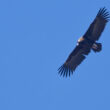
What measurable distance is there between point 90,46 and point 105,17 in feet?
5.85

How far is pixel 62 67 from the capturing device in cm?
3969

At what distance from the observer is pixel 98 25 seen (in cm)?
3794

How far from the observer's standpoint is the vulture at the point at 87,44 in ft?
124

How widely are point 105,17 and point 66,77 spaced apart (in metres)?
4.10

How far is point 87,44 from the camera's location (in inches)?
1515

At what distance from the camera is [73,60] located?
130ft

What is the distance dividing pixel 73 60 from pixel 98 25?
2.79 metres

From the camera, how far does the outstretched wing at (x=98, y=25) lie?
37938 mm

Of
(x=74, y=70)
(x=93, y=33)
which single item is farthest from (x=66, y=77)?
(x=93, y=33)

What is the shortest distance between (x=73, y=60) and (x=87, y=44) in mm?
1548

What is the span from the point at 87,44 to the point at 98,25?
1284mm

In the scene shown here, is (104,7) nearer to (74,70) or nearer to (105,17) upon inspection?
(105,17)

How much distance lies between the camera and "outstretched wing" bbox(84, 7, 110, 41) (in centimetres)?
3794

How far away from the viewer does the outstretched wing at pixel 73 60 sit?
39125mm
